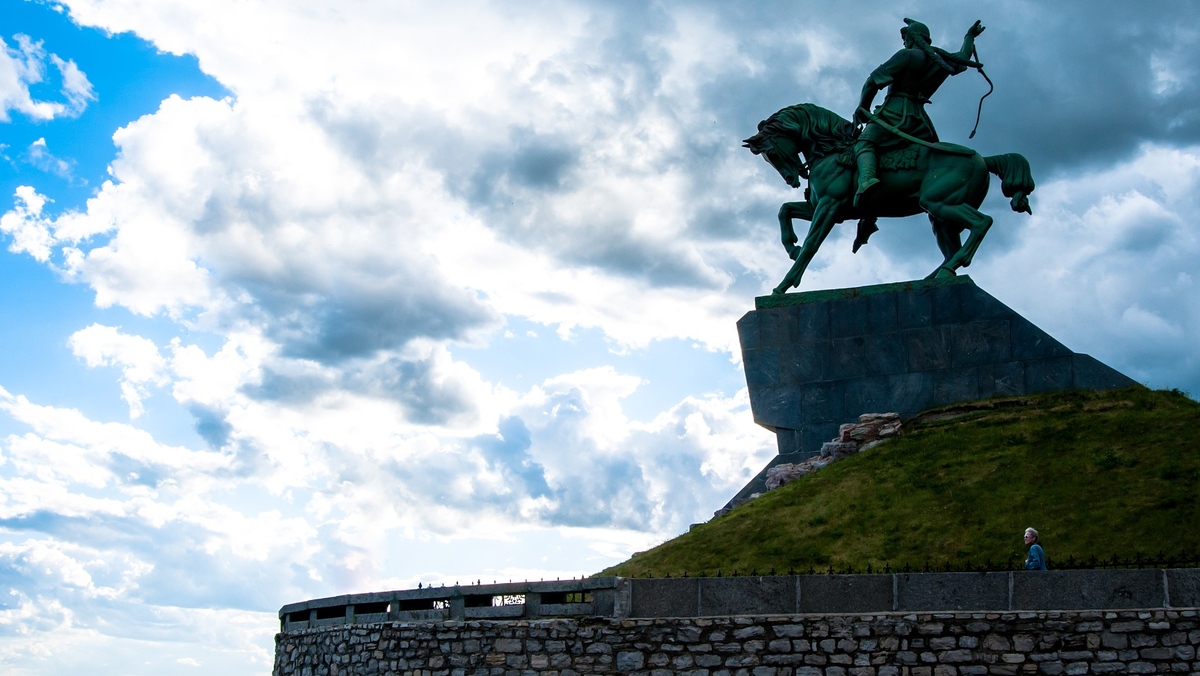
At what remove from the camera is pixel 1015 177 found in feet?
82.8

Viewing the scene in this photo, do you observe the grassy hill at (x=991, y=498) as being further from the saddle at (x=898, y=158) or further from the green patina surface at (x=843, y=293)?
the saddle at (x=898, y=158)

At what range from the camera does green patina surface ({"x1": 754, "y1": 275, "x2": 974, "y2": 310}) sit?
24.4 metres

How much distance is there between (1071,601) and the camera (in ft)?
43.9

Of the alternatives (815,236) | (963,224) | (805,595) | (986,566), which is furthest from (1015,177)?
(805,595)

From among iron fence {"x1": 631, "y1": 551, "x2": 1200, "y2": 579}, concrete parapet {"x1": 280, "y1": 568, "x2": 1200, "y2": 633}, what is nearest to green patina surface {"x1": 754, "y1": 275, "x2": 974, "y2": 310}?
iron fence {"x1": 631, "y1": 551, "x2": 1200, "y2": 579}

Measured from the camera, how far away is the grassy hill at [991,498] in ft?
56.4

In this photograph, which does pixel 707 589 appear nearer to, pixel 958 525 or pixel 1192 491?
pixel 958 525

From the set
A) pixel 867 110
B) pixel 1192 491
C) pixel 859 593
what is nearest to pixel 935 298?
pixel 867 110

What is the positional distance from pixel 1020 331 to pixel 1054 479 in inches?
200

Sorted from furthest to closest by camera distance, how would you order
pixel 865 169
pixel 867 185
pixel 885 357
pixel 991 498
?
pixel 865 169, pixel 867 185, pixel 885 357, pixel 991 498

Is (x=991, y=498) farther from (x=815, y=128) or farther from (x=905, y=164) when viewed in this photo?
(x=815, y=128)

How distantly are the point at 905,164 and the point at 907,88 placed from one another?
1656 mm

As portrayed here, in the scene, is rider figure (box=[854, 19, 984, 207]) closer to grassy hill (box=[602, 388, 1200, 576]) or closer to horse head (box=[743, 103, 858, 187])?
horse head (box=[743, 103, 858, 187])

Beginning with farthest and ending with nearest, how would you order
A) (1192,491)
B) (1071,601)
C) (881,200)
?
1. (881,200)
2. (1192,491)
3. (1071,601)
